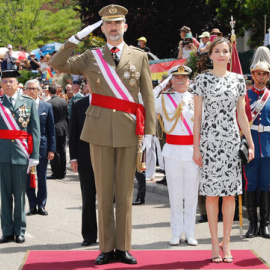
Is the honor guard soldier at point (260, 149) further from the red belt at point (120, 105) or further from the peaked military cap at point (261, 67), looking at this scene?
the red belt at point (120, 105)

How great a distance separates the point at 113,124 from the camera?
7.26m

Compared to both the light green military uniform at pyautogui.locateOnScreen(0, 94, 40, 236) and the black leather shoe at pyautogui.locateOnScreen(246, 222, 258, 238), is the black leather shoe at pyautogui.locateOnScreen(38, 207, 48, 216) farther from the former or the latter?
the black leather shoe at pyautogui.locateOnScreen(246, 222, 258, 238)

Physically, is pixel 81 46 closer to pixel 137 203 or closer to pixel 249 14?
pixel 249 14

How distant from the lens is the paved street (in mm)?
8359

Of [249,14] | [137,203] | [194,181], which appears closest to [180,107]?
[194,181]

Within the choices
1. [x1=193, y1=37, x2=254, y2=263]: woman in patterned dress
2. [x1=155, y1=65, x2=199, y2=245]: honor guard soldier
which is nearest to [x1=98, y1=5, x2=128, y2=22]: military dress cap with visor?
[x1=193, y1=37, x2=254, y2=263]: woman in patterned dress

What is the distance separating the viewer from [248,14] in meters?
23.0

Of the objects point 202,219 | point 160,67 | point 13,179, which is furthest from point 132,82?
point 160,67

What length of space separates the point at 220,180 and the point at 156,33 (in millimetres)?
21085

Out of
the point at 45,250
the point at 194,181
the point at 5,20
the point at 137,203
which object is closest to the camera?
the point at 45,250

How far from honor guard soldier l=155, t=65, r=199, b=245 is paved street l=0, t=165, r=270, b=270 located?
301mm

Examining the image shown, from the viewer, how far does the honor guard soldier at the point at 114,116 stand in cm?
726

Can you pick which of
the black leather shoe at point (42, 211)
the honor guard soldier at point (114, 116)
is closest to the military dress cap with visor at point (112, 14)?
the honor guard soldier at point (114, 116)

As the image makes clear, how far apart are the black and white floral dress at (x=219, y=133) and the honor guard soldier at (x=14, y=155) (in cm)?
239
